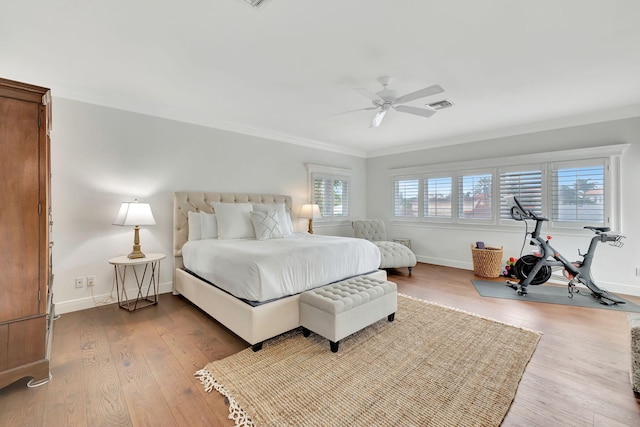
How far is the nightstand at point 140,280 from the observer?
3.26 metres

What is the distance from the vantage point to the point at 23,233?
1797mm

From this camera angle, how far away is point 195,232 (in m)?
3.67

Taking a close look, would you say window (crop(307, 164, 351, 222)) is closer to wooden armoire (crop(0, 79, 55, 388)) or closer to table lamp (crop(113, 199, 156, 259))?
table lamp (crop(113, 199, 156, 259))

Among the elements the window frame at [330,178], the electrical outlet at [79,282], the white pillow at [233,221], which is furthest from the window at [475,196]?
the electrical outlet at [79,282]

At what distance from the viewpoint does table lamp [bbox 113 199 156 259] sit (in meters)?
3.10

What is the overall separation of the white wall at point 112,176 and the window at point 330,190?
1702 millimetres

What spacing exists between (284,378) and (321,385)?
273mm

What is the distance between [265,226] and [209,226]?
801 millimetres

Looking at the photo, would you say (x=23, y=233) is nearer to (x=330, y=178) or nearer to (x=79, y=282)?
(x=79, y=282)

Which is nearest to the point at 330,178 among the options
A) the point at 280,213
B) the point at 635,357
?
the point at 280,213

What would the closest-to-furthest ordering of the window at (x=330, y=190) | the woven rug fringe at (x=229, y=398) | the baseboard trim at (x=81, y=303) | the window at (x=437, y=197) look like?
the woven rug fringe at (x=229, y=398) → the baseboard trim at (x=81, y=303) → the window at (x=437, y=197) → the window at (x=330, y=190)

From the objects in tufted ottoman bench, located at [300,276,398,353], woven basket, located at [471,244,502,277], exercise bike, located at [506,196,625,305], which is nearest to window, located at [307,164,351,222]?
woven basket, located at [471,244,502,277]

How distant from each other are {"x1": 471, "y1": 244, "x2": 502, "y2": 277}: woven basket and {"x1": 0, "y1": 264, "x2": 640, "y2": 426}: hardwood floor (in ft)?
4.04

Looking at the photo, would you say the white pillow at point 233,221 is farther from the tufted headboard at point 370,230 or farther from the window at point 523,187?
the window at point 523,187
